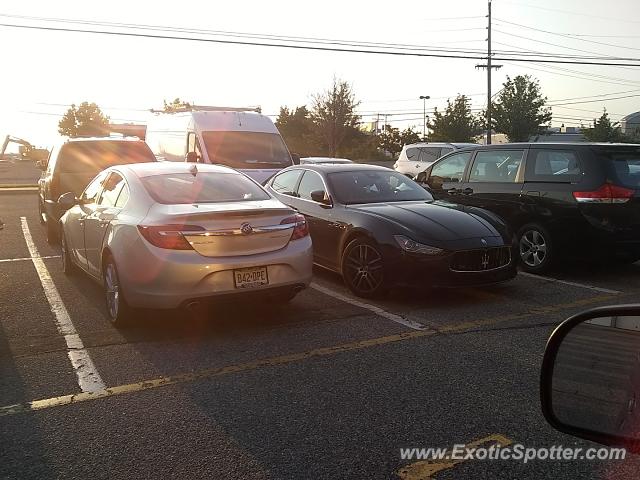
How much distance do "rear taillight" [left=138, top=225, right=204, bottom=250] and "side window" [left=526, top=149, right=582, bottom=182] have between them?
500cm

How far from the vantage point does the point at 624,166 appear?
751cm

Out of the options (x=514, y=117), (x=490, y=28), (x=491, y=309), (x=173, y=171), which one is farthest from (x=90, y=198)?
(x=490, y=28)

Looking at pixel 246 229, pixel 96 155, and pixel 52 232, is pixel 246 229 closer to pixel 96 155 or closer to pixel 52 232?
pixel 96 155

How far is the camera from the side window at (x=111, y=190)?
620cm

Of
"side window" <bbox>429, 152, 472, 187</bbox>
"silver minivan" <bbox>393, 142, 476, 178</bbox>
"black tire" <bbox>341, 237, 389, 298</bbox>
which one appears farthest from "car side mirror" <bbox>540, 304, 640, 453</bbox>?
"silver minivan" <bbox>393, 142, 476, 178</bbox>

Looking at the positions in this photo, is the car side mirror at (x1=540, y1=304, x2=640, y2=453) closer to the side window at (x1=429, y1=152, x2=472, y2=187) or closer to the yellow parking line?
the yellow parking line

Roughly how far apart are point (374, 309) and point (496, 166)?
12.8ft

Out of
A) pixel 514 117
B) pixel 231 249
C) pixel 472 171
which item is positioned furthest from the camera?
pixel 514 117

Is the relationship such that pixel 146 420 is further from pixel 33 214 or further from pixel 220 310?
pixel 33 214

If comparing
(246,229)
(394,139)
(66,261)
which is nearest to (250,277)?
(246,229)

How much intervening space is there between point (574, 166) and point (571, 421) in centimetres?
672

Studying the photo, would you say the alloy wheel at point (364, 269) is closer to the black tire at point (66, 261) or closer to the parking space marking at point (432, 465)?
the parking space marking at point (432, 465)

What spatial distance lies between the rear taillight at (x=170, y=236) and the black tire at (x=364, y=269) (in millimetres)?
2134

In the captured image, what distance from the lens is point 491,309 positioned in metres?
6.14
